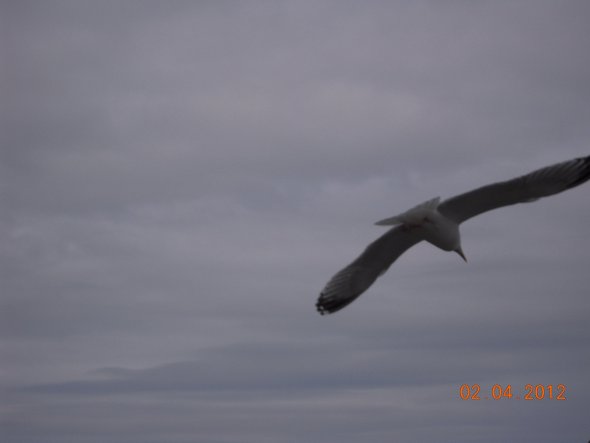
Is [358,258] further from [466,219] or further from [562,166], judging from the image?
[562,166]

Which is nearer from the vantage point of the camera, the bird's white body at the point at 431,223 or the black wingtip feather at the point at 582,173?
the black wingtip feather at the point at 582,173

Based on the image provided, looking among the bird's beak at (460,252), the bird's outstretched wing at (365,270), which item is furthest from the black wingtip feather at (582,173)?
the bird's outstretched wing at (365,270)

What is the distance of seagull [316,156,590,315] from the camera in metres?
15.5

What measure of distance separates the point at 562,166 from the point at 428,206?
210 centimetres

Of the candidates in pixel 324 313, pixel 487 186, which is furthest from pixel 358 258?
pixel 487 186

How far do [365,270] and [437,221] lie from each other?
6.91 ft

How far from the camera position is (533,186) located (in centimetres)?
1558

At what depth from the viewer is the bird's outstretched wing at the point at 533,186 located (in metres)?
15.5

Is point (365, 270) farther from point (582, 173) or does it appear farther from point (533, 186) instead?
point (582, 173)

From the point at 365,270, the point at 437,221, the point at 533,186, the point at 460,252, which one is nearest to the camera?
the point at 533,186

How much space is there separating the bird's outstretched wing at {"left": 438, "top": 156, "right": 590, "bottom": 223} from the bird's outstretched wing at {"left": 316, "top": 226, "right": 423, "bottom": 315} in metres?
1.30

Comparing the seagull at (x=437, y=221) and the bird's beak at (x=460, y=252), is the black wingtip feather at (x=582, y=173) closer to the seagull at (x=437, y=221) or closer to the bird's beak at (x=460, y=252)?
the seagull at (x=437, y=221)

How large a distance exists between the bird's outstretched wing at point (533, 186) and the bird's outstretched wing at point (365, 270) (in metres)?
1.30

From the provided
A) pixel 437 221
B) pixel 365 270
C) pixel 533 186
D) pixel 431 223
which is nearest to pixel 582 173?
pixel 533 186
